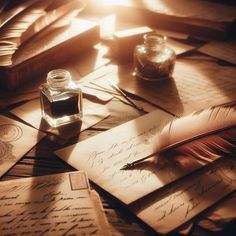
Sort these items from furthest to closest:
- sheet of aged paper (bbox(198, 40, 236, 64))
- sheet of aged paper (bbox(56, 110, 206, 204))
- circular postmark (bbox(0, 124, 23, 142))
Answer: sheet of aged paper (bbox(198, 40, 236, 64))
circular postmark (bbox(0, 124, 23, 142))
sheet of aged paper (bbox(56, 110, 206, 204))

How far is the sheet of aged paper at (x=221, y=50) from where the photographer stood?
1537 millimetres

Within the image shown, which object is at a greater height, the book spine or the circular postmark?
the book spine

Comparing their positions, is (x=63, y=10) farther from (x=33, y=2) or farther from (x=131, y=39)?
(x=131, y=39)

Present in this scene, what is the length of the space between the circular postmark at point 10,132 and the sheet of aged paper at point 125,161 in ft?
0.48

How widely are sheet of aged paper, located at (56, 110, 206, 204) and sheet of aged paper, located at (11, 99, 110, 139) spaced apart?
0.07 m

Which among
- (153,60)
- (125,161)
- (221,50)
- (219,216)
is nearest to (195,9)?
(221,50)

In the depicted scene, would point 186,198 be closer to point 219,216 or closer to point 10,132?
point 219,216

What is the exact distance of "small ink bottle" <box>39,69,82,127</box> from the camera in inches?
43.6

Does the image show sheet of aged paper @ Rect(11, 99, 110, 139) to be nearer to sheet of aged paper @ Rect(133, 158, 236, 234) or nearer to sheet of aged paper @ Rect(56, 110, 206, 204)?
sheet of aged paper @ Rect(56, 110, 206, 204)

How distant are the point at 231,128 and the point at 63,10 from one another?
0.89 m

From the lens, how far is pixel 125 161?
97cm

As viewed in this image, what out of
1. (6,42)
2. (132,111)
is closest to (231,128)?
(132,111)

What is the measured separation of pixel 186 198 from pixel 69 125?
1.36ft

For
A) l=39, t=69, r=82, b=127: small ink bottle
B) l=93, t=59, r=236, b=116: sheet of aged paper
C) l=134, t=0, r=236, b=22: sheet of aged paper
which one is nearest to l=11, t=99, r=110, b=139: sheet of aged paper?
l=39, t=69, r=82, b=127: small ink bottle
